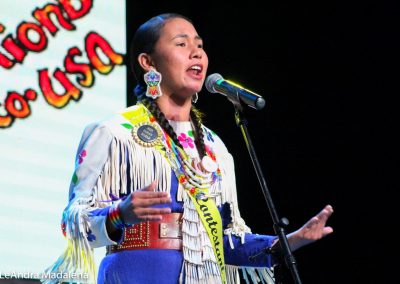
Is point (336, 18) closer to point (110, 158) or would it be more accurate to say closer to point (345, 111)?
point (345, 111)

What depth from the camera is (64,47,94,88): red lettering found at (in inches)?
154

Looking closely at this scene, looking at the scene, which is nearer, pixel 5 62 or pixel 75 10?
pixel 5 62

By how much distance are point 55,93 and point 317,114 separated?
1.77m

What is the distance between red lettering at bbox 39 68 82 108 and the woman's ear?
3.33 feet

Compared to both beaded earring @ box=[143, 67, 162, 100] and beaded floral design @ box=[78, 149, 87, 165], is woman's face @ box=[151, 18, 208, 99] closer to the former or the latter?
beaded earring @ box=[143, 67, 162, 100]

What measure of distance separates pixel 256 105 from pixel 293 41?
8.71 feet

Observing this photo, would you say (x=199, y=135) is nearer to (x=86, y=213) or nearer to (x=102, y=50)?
(x=86, y=213)

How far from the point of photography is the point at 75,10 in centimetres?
402

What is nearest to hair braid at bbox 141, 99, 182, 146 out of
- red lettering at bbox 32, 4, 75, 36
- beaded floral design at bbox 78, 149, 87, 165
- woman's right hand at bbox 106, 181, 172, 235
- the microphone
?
the microphone

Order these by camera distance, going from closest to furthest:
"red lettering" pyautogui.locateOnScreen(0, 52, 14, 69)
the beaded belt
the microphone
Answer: the microphone
the beaded belt
"red lettering" pyautogui.locateOnScreen(0, 52, 14, 69)

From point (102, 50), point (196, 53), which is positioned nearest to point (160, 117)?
point (196, 53)

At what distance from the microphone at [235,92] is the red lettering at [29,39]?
58.2 inches

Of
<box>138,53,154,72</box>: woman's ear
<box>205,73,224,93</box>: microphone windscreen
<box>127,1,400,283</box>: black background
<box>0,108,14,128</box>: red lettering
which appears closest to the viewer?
<box>205,73,224,93</box>: microphone windscreen

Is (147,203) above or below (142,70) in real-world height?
below
